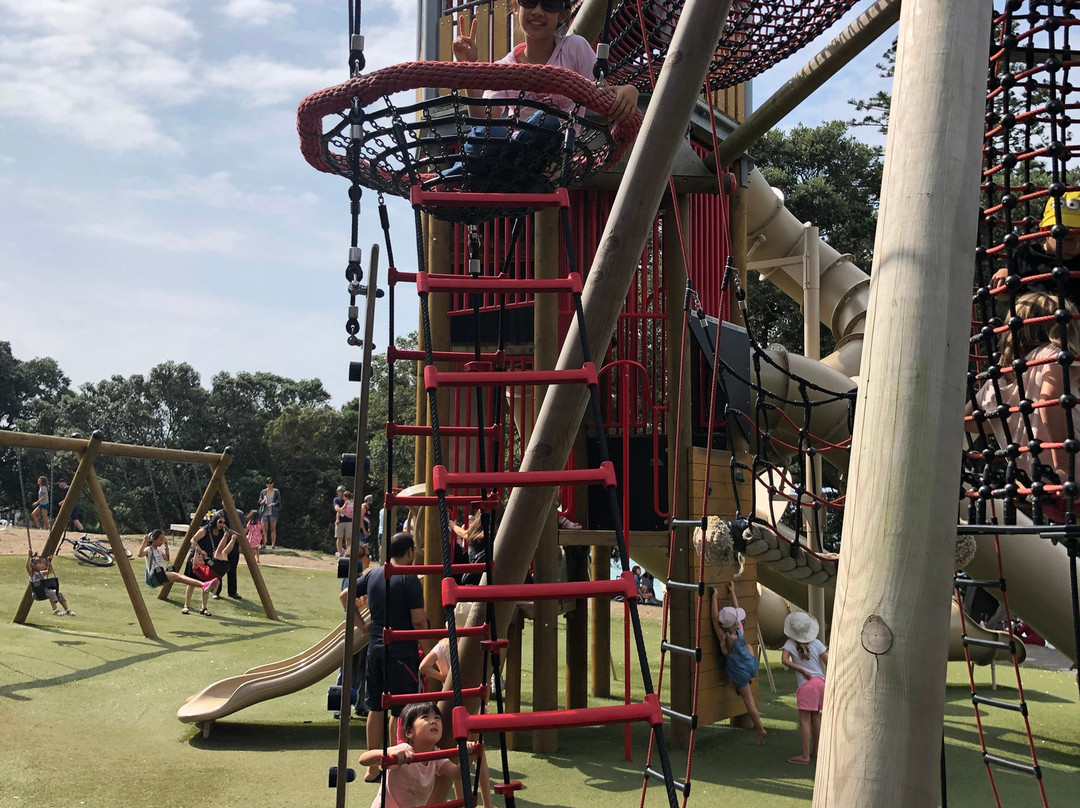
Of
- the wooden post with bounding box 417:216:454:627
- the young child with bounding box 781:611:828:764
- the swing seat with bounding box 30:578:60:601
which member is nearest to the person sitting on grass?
the swing seat with bounding box 30:578:60:601

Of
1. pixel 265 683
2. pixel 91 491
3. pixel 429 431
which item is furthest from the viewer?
pixel 91 491

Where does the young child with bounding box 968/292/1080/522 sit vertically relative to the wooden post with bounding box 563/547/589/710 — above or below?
above

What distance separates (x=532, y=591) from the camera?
284cm

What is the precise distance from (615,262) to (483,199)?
547 mm

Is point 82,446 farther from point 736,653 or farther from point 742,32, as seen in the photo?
point 742,32

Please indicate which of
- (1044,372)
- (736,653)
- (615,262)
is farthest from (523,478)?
(736,653)

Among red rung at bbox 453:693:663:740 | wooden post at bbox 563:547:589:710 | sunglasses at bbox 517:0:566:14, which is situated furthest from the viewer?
wooden post at bbox 563:547:589:710

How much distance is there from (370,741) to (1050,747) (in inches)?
203

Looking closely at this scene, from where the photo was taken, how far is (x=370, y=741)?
572 centimetres

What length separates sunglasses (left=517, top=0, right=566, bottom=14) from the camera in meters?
3.87

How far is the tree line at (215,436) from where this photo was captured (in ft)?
111

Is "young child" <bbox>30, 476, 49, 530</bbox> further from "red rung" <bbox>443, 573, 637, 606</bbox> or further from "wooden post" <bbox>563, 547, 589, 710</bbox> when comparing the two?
"red rung" <bbox>443, 573, 637, 606</bbox>

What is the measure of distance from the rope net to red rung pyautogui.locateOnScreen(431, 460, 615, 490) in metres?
2.77

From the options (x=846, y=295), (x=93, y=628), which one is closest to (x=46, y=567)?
(x=93, y=628)
